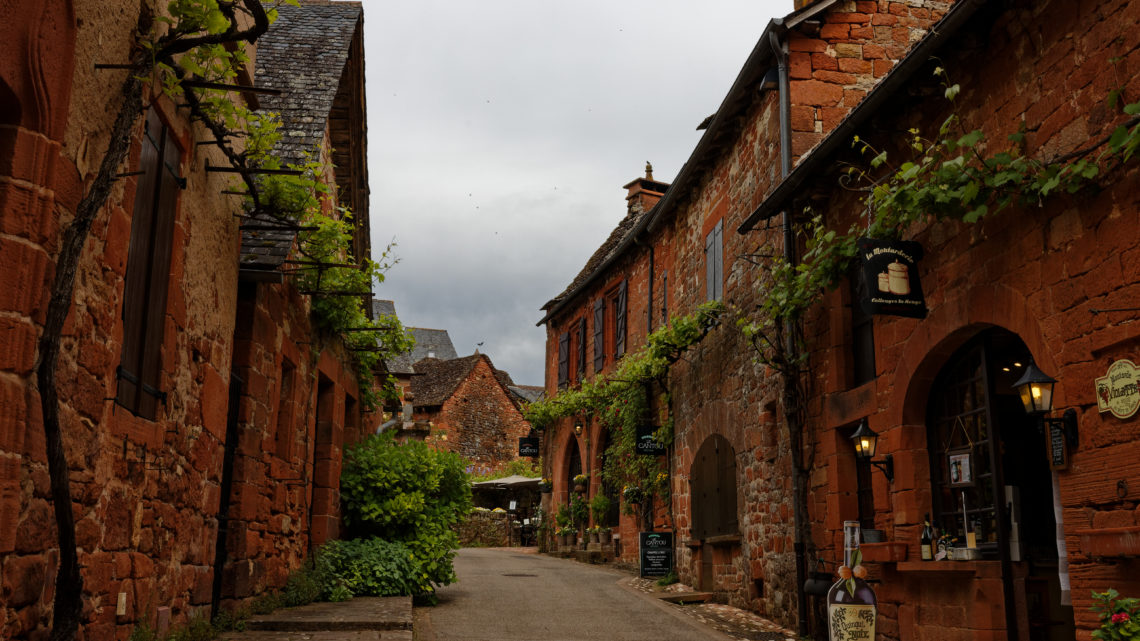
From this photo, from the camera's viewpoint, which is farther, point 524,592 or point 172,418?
point 524,592

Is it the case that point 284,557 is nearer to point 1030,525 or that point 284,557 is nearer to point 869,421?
point 869,421

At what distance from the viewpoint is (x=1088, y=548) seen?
16.5 ft

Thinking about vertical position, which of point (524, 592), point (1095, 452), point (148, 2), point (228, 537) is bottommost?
point (524, 592)

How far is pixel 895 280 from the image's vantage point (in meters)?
6.78

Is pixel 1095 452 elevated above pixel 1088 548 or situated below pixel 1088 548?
above

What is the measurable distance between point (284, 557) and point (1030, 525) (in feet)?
20.3

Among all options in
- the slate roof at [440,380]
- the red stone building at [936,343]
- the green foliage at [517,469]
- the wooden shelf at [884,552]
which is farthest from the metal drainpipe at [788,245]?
the slate roof at [440,380]

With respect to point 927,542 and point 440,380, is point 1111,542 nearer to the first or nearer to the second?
point 927,542

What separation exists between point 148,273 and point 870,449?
213 inches

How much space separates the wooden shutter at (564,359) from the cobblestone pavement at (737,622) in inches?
351

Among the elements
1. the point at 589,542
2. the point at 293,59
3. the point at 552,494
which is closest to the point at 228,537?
the point at 293,59

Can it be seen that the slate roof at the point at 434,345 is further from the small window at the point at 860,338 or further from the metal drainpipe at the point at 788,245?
the small window at the point at 860,338

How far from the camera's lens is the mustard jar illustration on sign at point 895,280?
22.1 feet

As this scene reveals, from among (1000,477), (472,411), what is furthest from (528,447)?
(1000,477)
